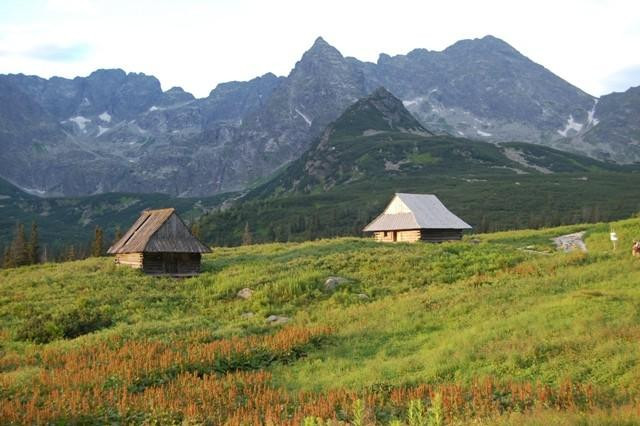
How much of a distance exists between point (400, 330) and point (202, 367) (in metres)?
8.28

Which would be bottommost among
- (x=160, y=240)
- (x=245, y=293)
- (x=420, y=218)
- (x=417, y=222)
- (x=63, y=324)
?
(x=63, y=324)

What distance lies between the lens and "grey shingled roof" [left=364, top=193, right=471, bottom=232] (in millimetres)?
61625

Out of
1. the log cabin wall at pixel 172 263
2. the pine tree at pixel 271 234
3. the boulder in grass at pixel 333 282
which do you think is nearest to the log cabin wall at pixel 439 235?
the log cabin wall at pixel 172 263

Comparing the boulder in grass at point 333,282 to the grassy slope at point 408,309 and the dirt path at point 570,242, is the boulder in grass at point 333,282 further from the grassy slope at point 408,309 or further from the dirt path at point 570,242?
the dirt path at point 570,242

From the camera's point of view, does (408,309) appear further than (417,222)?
No

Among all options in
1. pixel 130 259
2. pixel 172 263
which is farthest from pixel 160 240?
pixel 130 259

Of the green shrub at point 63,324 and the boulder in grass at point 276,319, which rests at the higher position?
the boulder in grass at point 276,319

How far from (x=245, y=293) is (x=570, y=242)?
110ft

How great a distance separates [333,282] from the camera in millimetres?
33656

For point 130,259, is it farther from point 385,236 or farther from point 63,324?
point 385,236

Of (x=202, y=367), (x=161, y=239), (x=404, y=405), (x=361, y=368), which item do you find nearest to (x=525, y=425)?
(x=404, y=405)

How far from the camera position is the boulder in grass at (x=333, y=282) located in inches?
1304

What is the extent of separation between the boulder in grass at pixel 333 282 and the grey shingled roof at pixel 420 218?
91.4ft

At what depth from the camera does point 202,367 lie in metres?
18.5
